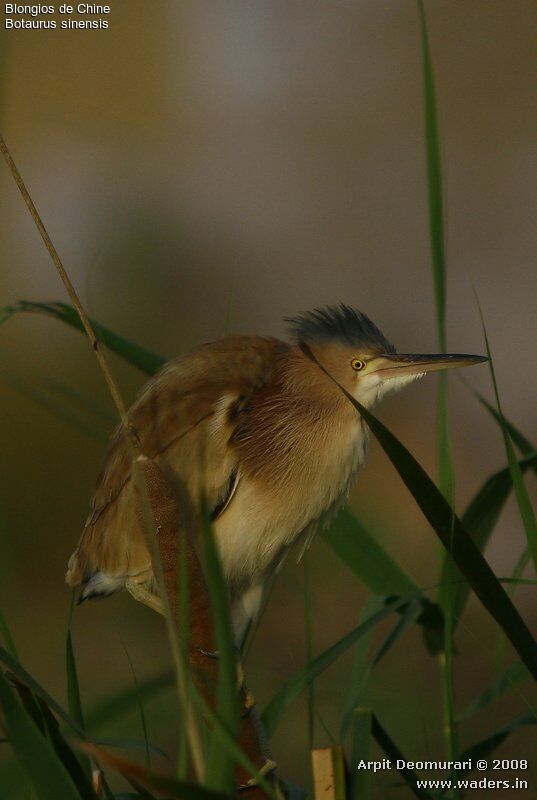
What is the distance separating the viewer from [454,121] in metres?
4.99

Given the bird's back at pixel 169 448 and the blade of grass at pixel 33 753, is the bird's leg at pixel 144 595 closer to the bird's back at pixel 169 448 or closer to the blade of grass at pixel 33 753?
the bird's back at pixel 169 448

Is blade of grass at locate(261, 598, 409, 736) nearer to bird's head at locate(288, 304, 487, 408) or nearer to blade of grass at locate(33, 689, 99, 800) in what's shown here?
blade of grass at locate(33, 689, 99, 800)

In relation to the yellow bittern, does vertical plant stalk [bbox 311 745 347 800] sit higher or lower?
lower

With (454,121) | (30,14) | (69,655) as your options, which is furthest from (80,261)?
(454,121)

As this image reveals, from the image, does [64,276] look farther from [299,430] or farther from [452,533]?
[299,430]

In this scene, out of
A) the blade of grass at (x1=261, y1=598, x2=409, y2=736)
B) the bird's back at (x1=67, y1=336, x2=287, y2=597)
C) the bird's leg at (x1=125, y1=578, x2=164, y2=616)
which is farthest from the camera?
the bird's back at (x1=67, y1=336, x2=287, y2=597)

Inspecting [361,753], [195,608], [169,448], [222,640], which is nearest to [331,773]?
[361,753]

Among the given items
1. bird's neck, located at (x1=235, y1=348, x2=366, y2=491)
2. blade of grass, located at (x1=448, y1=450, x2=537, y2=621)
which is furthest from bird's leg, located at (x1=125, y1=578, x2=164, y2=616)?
blade of grass, located at (x1=448, y1=450, x2=537, y2=621)

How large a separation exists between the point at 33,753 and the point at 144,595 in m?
0.67

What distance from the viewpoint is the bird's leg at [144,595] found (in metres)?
1.26

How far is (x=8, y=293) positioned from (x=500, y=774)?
8.78ft

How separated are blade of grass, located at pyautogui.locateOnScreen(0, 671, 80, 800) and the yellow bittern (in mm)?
729

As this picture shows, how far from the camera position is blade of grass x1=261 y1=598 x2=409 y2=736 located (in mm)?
852

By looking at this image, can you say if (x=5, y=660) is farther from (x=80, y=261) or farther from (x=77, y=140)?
(x=77, y=140)
